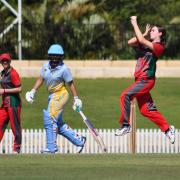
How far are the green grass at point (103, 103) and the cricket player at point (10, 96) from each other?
569 centimetres

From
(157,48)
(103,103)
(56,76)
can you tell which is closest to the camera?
(157,48)

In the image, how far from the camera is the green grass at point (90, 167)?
10.5 meters

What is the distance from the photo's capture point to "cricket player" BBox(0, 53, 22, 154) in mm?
15742

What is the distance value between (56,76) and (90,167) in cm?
414

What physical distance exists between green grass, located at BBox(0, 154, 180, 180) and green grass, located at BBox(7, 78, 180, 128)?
9.51m

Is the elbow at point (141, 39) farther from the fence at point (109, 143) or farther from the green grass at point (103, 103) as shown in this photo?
the green grass at point (103, 103)

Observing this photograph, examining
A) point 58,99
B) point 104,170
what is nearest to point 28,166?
point 104,170

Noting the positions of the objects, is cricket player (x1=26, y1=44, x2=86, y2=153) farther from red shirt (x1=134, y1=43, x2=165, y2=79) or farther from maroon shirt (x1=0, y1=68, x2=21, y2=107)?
red shirt (x1=134, y1=43, x2=165, y2=79)

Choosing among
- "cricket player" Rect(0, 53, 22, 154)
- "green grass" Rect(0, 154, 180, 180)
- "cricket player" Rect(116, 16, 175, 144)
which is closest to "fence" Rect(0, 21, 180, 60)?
"cricket player" Rect(0, 53, 22, 154)

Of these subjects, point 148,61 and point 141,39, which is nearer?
Answer: point 141,39

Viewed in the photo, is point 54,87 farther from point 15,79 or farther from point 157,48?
point 157,48

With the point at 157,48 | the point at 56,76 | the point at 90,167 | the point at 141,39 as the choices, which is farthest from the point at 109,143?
the point at 90,167

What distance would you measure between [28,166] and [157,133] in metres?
7.63

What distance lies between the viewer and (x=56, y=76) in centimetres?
1505
